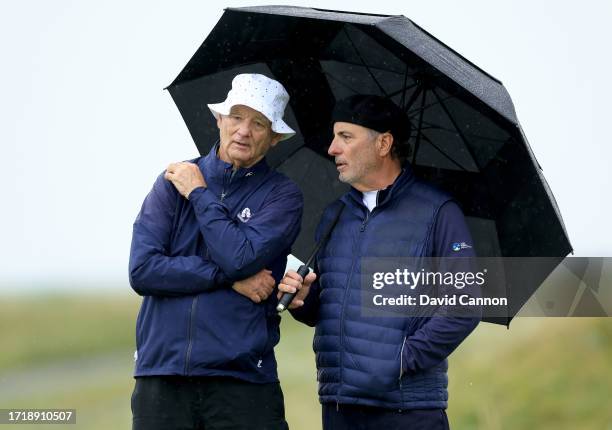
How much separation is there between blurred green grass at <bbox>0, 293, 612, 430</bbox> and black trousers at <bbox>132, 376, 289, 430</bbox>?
351 cm

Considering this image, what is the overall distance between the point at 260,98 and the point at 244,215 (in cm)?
53

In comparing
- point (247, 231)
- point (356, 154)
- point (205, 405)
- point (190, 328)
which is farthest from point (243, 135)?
point (205, 405)

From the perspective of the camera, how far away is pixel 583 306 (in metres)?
6.04

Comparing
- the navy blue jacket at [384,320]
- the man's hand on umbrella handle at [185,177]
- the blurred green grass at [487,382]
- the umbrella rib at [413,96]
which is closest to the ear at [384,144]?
the navy blue jacket at [384,320]

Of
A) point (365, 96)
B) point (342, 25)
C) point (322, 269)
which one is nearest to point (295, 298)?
point (322, 269)

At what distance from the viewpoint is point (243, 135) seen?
5.28 metres

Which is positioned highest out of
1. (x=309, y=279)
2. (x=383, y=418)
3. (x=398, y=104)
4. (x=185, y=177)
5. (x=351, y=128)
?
(x=398, y=104)

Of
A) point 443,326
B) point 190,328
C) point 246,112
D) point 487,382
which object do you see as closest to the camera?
point 190,328

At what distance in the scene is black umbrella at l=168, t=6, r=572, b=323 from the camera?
5.45 metres

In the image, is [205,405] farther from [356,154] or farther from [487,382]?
[487,382]

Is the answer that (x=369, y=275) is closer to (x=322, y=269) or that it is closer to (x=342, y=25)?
(x=322, y=269)

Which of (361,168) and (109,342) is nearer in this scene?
(361,168)

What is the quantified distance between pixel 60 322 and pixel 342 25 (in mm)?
19151

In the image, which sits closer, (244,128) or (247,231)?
(247,231)
